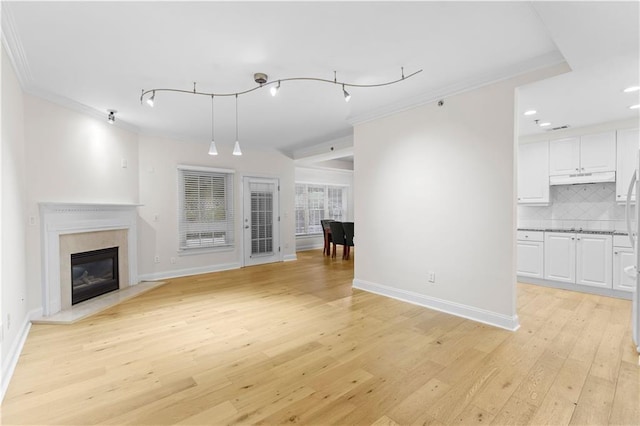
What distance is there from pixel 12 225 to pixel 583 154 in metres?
6.99

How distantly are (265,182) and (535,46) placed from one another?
543cm

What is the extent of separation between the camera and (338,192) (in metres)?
10.2

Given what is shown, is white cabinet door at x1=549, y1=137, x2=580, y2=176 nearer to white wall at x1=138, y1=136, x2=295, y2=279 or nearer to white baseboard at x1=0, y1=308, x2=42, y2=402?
white wall at x1=138, y1=136, x2=295, y2=279

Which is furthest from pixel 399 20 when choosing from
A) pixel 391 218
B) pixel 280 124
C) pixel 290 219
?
pixel 290 219

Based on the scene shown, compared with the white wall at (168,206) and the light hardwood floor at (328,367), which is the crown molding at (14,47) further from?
the light hardwood floor at (328,367)

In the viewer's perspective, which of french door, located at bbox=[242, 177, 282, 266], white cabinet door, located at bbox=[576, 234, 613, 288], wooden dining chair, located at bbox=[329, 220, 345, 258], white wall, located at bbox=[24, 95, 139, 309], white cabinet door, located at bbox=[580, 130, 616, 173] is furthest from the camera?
wooden dining chair, located at bbox=[329, 220, 345, 258]

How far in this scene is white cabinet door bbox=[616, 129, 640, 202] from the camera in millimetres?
4184

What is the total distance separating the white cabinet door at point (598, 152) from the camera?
14.2ft

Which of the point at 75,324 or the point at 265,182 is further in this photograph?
the point at 265,182

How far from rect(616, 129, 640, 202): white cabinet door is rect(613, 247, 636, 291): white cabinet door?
820 millimetres

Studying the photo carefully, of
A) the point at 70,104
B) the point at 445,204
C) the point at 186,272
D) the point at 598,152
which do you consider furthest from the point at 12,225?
the point at 598,152

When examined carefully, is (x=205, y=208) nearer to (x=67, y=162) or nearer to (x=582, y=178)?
(x=67, y=162)

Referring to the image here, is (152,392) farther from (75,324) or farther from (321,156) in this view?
(321,156)

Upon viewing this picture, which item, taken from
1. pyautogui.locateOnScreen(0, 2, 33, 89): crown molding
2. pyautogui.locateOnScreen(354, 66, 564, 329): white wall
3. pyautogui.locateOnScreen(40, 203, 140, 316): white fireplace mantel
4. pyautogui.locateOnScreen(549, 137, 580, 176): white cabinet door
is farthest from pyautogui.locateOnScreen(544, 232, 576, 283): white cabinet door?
pyautogui.locateOnScreen(40, 203, 140, 316): white fireplace mantel
